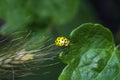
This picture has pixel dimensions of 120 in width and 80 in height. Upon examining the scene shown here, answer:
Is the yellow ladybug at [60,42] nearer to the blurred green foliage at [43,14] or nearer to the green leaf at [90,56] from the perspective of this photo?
the green leaf at [90,56]

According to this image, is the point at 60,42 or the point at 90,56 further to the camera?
the point at 90,56

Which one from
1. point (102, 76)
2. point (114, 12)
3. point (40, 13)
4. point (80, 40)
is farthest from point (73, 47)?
point (114, 12)

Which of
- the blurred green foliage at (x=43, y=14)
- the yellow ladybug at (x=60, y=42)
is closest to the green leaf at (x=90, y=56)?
the yellow ladybug at (x=60, y=42)

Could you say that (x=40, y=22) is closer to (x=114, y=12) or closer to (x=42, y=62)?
(x=114, y=12)

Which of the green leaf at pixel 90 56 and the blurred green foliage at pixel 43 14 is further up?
the blurred green foliage at pixel 43 14

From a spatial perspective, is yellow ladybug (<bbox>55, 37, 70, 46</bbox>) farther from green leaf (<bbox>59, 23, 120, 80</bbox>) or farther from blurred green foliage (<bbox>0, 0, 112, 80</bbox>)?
blurred green foliage (<bbox>0, 0, 112, 80</bbox>)

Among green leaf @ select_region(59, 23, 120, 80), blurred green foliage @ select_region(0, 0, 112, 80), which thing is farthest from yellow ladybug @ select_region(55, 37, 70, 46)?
blurred green foliage @ select_region(0, 0, 112, 80)

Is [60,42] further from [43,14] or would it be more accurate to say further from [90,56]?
[43,14]

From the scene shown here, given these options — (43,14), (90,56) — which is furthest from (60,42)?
(43,14)
